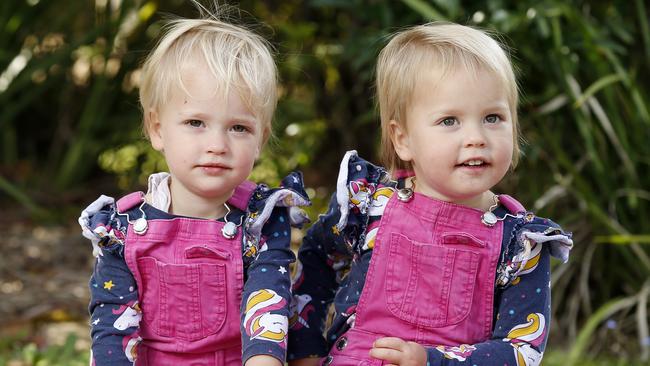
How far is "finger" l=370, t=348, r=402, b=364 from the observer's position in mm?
2129

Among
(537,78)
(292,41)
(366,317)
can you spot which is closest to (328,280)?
(366,317)

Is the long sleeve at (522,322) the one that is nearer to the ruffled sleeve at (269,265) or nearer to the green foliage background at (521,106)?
the ruffled sleeve at (269,265)

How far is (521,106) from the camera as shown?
387 centimetres

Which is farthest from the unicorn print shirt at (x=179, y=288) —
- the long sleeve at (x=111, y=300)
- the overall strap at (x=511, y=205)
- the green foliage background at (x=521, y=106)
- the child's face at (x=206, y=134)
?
the green foliage background at (x=521, y=106)

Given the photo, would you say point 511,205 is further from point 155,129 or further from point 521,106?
point 521,106

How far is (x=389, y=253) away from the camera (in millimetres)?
A: 2285

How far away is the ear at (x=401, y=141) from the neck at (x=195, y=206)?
1.42ft

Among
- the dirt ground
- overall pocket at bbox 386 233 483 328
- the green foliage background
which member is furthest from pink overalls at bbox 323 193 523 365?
the dirt ground

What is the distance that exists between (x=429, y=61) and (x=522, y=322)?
2.02 feet

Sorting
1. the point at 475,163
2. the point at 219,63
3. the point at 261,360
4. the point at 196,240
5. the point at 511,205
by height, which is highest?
the point at 219,63

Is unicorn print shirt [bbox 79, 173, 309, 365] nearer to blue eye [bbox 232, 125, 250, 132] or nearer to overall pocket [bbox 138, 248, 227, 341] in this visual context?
overall pocket [bbox 138, 248, 227, 341]

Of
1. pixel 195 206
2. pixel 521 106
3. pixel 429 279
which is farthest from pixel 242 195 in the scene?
pixel 521 106

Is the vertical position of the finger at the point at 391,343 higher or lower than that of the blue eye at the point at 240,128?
lower

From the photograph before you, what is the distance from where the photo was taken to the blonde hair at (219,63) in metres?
2.25
